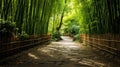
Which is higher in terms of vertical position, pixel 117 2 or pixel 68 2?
pixel 68 2

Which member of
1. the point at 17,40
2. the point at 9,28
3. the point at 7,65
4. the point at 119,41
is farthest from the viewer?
the point at 17,40

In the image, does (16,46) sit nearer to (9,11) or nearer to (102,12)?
(9,11)

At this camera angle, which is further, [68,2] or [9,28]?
[68,2]

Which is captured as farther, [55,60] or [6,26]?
[55,60]

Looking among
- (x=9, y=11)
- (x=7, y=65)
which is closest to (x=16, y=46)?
(x=9, y=11)

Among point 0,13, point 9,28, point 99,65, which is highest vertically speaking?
point 0,13

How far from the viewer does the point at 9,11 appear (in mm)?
8891

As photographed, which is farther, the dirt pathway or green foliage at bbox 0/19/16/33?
green foliage at bbox 0/19/16/33

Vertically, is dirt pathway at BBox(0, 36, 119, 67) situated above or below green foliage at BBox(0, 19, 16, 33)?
below

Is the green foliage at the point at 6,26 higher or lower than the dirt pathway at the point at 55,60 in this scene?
higher

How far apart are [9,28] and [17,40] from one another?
5.86 ft

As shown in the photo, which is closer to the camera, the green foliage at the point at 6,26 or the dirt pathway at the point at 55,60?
the dirt pathway at the point at 55,60

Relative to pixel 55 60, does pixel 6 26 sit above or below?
above

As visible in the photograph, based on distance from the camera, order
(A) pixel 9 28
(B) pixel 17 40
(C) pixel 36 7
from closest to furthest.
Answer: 1. (A) pixel 9 28
2. (B) pixel 17 40
3. (C) pixel 36 7
